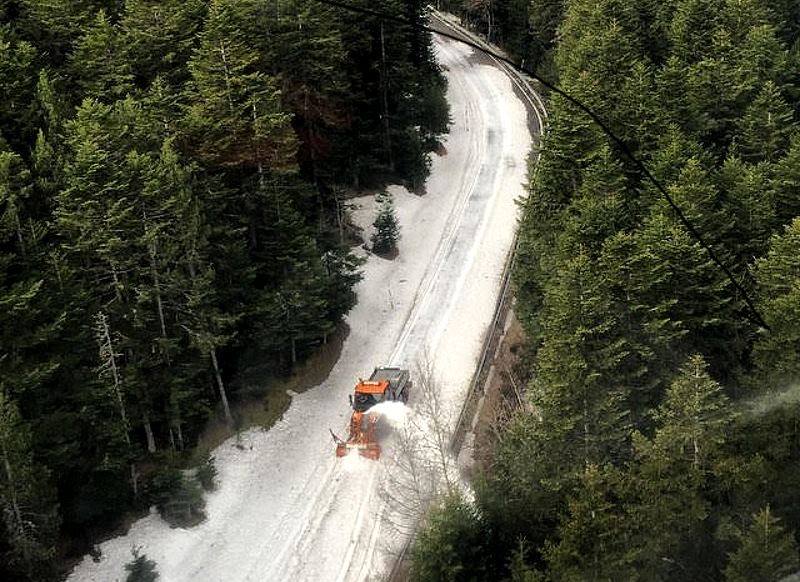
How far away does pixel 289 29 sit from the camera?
32156mm

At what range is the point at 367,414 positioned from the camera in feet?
87.4

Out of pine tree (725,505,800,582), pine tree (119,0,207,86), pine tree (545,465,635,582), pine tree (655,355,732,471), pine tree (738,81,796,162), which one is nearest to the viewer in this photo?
pine tree (725,505,800,582)

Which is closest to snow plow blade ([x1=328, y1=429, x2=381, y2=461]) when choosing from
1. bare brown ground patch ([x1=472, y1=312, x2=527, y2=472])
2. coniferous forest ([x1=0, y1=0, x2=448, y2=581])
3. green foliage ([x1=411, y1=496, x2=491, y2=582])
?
bare brown ground patch ([x1=472, y1=312, x2=527, y2=472])

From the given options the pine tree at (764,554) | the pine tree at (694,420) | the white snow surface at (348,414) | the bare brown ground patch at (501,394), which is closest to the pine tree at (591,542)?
the pine tree at (694,420)

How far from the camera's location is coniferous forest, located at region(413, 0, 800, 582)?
1639cm

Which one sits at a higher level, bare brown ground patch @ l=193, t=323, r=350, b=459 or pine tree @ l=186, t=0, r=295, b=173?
pine tree @ l=186, t=0, r=295, b=173

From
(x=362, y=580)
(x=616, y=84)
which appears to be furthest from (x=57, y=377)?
(x=616, y=84)

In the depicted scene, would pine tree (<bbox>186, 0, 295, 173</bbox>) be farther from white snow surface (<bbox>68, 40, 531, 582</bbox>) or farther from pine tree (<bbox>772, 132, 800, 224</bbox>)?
pine tree (<bbox>772, 132, 800, 224</bbox>)

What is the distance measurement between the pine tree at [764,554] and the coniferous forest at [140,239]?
1455cm

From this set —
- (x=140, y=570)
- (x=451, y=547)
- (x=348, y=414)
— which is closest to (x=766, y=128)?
(x=348, y=414)

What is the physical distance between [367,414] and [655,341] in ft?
30.9

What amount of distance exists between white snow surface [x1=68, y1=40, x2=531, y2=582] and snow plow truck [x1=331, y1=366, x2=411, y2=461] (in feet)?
1.31

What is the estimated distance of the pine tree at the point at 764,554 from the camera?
12.0m

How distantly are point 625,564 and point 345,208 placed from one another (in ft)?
81.8
